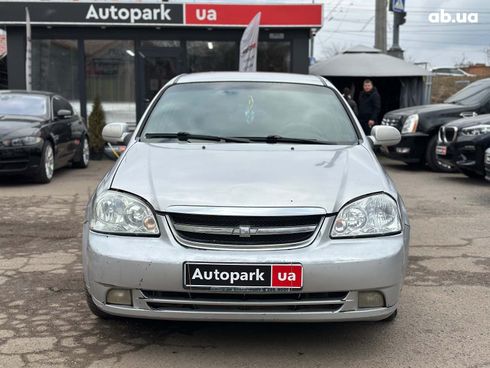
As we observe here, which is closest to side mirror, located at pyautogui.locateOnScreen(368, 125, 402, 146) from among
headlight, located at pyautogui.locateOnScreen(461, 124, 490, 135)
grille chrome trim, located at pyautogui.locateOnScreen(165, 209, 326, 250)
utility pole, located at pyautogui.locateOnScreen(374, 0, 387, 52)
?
grille chrome trim, located at pyautogui.locateOnScreen(165, 209, 326, 250)

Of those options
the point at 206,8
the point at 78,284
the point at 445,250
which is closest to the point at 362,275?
the point at 78,284

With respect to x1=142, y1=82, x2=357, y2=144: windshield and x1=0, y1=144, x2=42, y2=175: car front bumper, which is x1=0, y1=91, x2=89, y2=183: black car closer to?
x1=0, y1=144, x2=42, y2=175: car front bumper

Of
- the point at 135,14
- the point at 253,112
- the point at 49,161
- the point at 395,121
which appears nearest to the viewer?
the point at 253,112

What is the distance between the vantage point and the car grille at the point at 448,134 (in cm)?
956

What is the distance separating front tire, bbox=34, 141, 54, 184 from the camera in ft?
29.3

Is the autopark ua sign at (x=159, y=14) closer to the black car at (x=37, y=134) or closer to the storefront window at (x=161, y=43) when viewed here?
the storefront window at (x=161, y=43)

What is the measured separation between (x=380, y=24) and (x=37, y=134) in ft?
39.6

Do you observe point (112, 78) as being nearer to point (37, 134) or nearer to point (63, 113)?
point (63, 113)

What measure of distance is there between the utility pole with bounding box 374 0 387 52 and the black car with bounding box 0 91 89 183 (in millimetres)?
10292

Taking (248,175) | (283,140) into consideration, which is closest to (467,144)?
(283,140)

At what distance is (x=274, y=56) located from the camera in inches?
563

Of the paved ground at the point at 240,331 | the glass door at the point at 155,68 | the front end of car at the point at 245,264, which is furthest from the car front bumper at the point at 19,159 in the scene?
the front end of car at the point at 245,264

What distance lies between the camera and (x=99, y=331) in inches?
138

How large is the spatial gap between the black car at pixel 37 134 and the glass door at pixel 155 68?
126 inches
